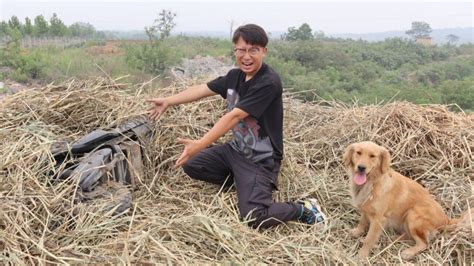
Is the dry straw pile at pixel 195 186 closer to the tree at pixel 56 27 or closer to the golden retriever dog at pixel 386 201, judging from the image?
the golden retriever dog at pixel 386 201

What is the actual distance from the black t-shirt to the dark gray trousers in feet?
0.28

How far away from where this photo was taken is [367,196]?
2799mm

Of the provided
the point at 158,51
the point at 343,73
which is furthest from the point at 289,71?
the point at 158,51

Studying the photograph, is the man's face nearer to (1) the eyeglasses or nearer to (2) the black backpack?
(1) the eyeglasses

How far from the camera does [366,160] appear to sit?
2.69 meters

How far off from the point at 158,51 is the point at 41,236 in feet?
57.0

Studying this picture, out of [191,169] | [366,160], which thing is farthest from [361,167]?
[191,169]

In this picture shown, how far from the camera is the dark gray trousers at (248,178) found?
2939mm

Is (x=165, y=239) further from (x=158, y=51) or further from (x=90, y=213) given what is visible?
(x=158, y=51)

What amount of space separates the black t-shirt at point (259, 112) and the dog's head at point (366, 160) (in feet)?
2.16

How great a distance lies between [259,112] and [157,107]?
40.5 inches

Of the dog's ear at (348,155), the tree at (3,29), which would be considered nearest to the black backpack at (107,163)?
the dog's ear at (348,155)

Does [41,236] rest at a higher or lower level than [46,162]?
lower

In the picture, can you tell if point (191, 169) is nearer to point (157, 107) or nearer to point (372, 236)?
point (157, 107)
